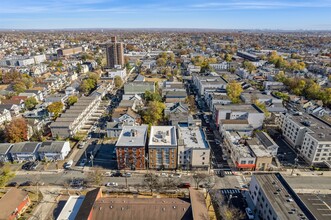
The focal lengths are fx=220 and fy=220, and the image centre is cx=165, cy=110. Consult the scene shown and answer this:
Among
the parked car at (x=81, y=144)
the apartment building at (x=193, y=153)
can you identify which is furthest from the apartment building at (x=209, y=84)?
the parked car at (x=81, y=144)

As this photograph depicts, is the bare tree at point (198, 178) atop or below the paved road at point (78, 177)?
atop

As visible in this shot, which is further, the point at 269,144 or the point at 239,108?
the point at 239,108

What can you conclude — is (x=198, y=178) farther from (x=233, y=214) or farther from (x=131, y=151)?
(x=131, y=151)

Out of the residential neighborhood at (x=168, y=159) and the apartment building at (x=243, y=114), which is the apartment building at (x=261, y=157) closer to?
the residential neighborhood at (x=168, y=159)

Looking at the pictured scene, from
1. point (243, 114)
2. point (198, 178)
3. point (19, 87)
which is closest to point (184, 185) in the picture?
point (198, 178)

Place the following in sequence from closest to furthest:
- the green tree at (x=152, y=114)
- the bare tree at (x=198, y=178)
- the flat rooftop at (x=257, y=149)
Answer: the bare tree at (x=198, y=178) < the flat rooftop at (x=257, y=149) < the green tree at (x=152, y=114)

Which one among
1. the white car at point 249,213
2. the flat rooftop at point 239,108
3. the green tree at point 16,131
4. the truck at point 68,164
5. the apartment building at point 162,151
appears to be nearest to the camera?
the white car at point 249,213

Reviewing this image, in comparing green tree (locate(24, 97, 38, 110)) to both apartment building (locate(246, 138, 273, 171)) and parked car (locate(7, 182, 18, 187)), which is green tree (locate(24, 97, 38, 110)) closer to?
parked car (locate(7, 182, 18, 187))
